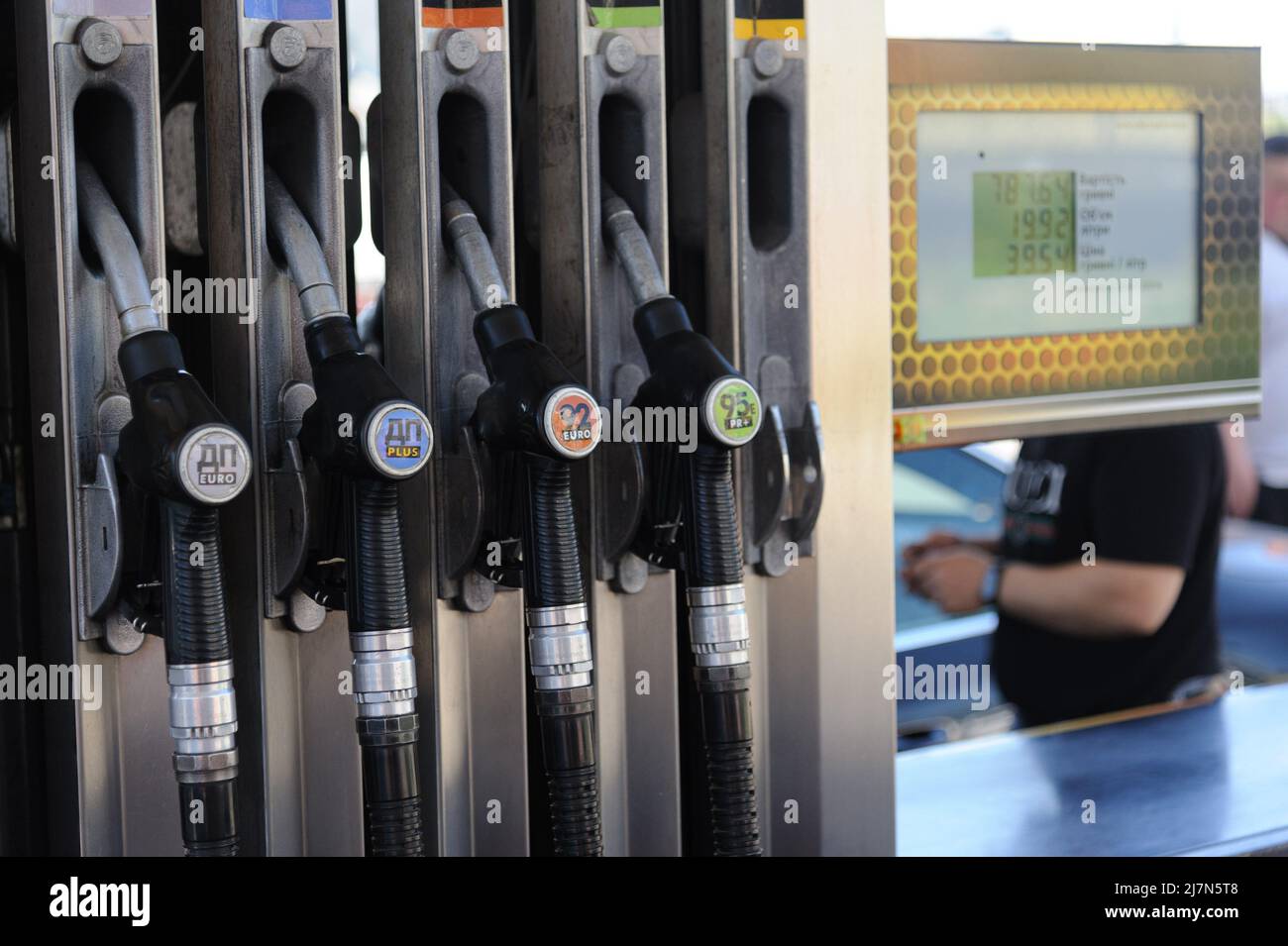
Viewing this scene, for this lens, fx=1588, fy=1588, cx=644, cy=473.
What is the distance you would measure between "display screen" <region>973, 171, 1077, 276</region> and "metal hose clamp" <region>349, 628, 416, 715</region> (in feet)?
2.60

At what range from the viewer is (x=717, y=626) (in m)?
1.22

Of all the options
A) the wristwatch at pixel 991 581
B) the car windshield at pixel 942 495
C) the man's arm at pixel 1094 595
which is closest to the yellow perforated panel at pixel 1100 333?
the man's arm at pixel 1094 595

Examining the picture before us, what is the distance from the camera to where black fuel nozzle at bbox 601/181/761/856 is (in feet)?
3.96

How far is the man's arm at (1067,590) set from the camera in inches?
102

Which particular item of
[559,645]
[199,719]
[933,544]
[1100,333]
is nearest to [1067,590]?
[933,544]

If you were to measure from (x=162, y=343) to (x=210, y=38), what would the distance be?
242 millimetres

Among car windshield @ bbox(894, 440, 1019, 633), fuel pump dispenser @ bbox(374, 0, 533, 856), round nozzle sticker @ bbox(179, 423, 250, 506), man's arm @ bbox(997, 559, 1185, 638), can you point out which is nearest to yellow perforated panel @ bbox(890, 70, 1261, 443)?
fuel pump dispenser @ bbox(374, 0, 533, 856)

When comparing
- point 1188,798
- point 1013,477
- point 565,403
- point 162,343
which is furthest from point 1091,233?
point 1013,477

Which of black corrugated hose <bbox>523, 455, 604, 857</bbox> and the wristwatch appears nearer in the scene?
black corrugated hose <bbox>523, 455, 604, 857</bbox>

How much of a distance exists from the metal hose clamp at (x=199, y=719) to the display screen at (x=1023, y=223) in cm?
91

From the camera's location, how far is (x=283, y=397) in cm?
113

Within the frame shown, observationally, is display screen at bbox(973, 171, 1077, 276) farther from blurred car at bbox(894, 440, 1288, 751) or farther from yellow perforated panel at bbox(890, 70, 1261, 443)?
blurred car at bbox(894, 440, 1288, 751)

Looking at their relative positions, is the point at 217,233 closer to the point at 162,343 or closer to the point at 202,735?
the point at 162,343

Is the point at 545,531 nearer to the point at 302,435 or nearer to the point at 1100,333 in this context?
the point at 302,435
